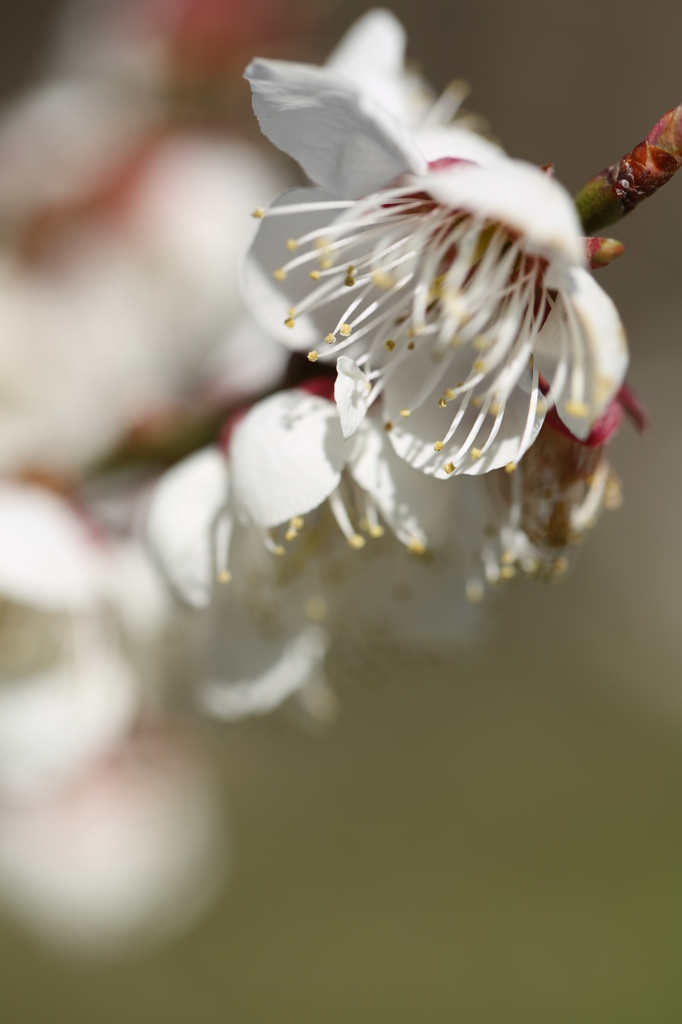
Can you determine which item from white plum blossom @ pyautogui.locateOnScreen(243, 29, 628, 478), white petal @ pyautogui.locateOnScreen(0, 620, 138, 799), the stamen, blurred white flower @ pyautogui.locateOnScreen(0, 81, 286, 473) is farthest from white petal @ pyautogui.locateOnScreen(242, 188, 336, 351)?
blurred white flower @ pyautogui.locateOnScreen(0, 81, 286, 473)

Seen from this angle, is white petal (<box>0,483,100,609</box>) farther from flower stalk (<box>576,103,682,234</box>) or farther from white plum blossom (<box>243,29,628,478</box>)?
flower stalk (<box>576,103,682,234</box>)

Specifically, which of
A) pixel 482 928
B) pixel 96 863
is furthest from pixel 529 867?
pixel 96 863

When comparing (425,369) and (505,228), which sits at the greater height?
(505,228)

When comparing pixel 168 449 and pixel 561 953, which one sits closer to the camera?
pixel 168 449

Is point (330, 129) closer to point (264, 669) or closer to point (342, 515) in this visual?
point (342, 515)

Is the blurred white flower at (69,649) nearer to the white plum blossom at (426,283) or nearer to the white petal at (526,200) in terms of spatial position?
the white plum blossom at (426,283)

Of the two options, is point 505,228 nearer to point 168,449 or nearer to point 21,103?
point 168,449

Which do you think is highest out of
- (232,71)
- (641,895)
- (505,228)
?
(505,228)

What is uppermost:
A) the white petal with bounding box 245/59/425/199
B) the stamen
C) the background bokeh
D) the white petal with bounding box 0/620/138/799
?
the white petal with bounding box 245/59/425/199
